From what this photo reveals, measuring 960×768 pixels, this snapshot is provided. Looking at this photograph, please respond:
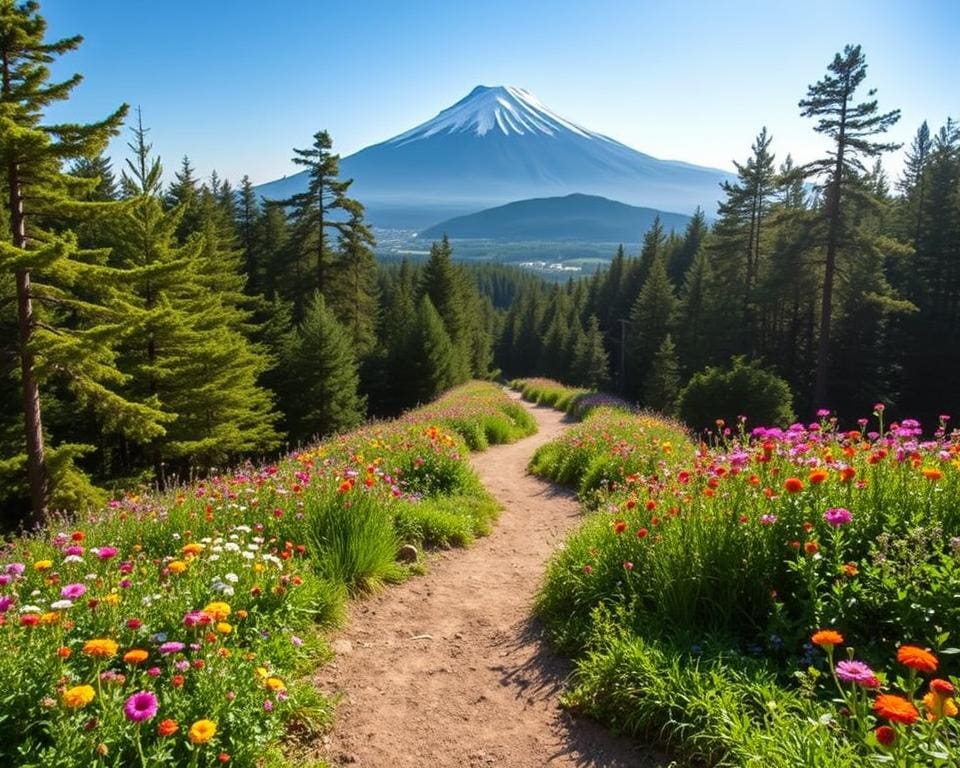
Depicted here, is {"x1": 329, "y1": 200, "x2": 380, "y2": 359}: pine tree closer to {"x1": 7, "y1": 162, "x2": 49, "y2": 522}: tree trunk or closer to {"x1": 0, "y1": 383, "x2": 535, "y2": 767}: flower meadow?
{"x1": 7, "y1": 162, "x2": 49, "y2": 522}: tree trunk

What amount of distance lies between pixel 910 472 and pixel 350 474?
14.4ft

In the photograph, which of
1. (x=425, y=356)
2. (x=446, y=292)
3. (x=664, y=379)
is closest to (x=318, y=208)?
(x=425, y=356)

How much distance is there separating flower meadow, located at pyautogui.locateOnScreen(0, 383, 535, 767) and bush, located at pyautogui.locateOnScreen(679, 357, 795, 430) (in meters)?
17.7

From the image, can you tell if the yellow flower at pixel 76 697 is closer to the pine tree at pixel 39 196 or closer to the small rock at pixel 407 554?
the small rock at pixel 407 554

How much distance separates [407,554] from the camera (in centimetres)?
605

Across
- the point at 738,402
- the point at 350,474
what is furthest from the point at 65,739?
the point at 738,402

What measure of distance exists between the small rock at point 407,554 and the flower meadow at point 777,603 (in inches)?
62.3

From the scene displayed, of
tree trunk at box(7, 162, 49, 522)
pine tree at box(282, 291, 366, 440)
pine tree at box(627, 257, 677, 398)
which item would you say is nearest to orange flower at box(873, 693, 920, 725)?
tree trunk at box(7, 162, 49, 522)

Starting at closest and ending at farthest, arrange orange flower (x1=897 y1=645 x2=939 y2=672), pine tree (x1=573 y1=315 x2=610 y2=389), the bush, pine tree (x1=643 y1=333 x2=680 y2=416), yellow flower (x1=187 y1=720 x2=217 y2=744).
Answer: orange flower (x1=897 y1=645 x2=939 y2=672) → yellow flower (x1=187 y1=720 x2=217 y2=744) → the bush → pine tree (x1=643 y1=333 x2=680 y2=416) → pine tree (x1=573 y1=315 x2=610 y2=389)

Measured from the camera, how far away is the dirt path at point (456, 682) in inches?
130

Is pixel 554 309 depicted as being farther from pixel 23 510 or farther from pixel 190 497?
pixel 190 497

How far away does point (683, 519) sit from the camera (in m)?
4.34

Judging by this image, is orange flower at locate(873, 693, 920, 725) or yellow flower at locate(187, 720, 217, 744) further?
yellow flower at locate(187, 720, 217, 744)

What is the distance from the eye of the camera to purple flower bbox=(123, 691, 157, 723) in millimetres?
2086
